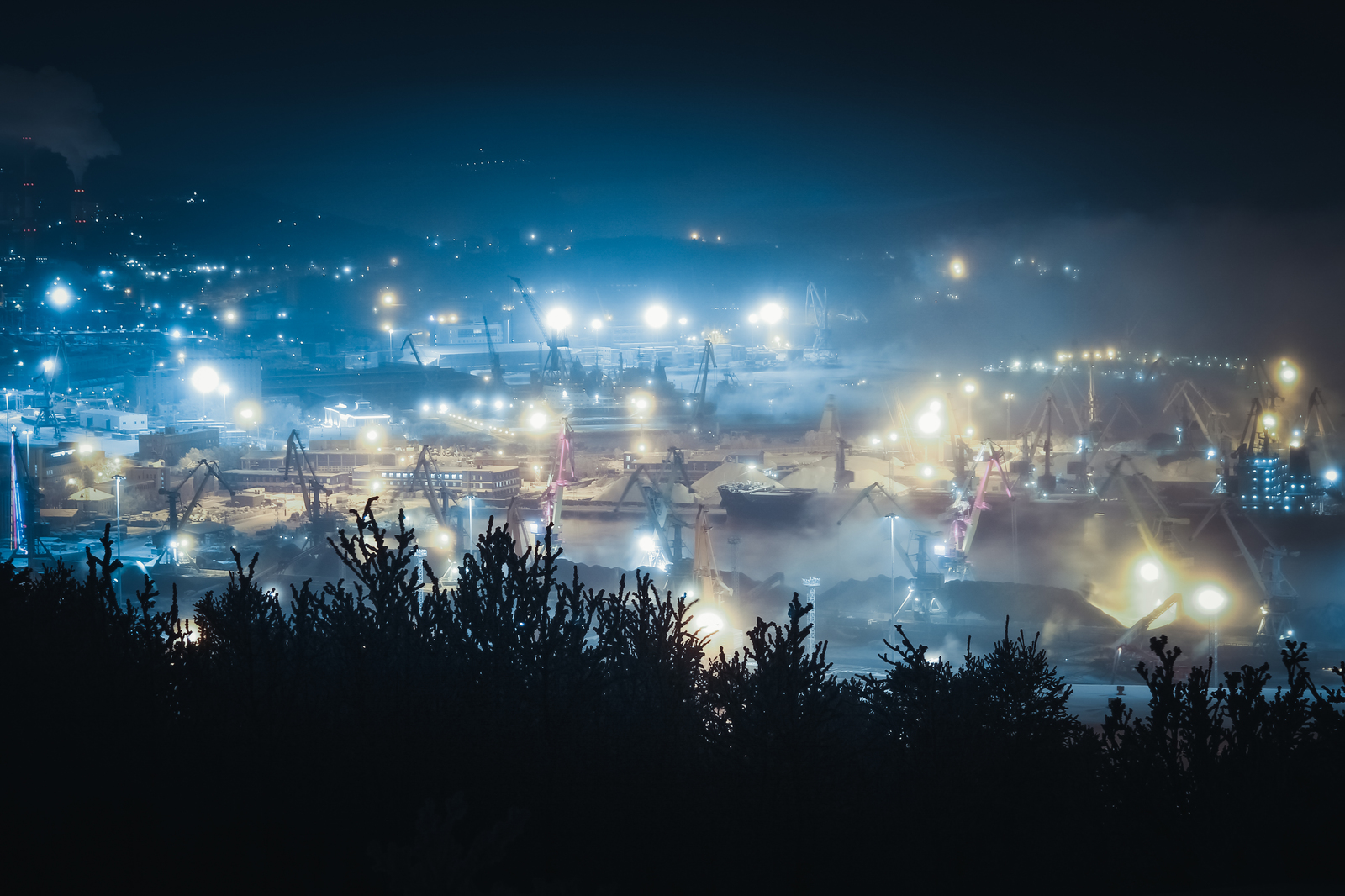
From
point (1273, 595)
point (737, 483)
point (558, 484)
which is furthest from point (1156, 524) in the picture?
point (558, 484)

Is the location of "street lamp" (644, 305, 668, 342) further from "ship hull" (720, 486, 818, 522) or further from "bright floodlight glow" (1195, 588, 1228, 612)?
"bright floodlight glow" (1195, 588, 1228, 612)

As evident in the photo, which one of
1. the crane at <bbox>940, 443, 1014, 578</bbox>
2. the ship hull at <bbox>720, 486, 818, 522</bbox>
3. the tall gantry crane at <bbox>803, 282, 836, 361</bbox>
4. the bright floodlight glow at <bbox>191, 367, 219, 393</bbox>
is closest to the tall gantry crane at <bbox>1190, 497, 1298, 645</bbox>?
the crane at <bbox>940, 443, 1014, 578</bbox>

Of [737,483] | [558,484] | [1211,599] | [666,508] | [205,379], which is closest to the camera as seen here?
[1211,599]

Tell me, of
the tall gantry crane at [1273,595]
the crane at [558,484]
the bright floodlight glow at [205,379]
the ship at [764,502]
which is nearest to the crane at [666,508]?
the ship at [764,502]

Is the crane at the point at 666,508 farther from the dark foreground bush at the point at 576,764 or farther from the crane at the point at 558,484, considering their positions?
the dark foreground bush at the point at 576,764

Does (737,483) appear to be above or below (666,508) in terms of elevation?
above

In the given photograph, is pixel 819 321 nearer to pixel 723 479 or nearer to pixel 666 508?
pixel 723 479
